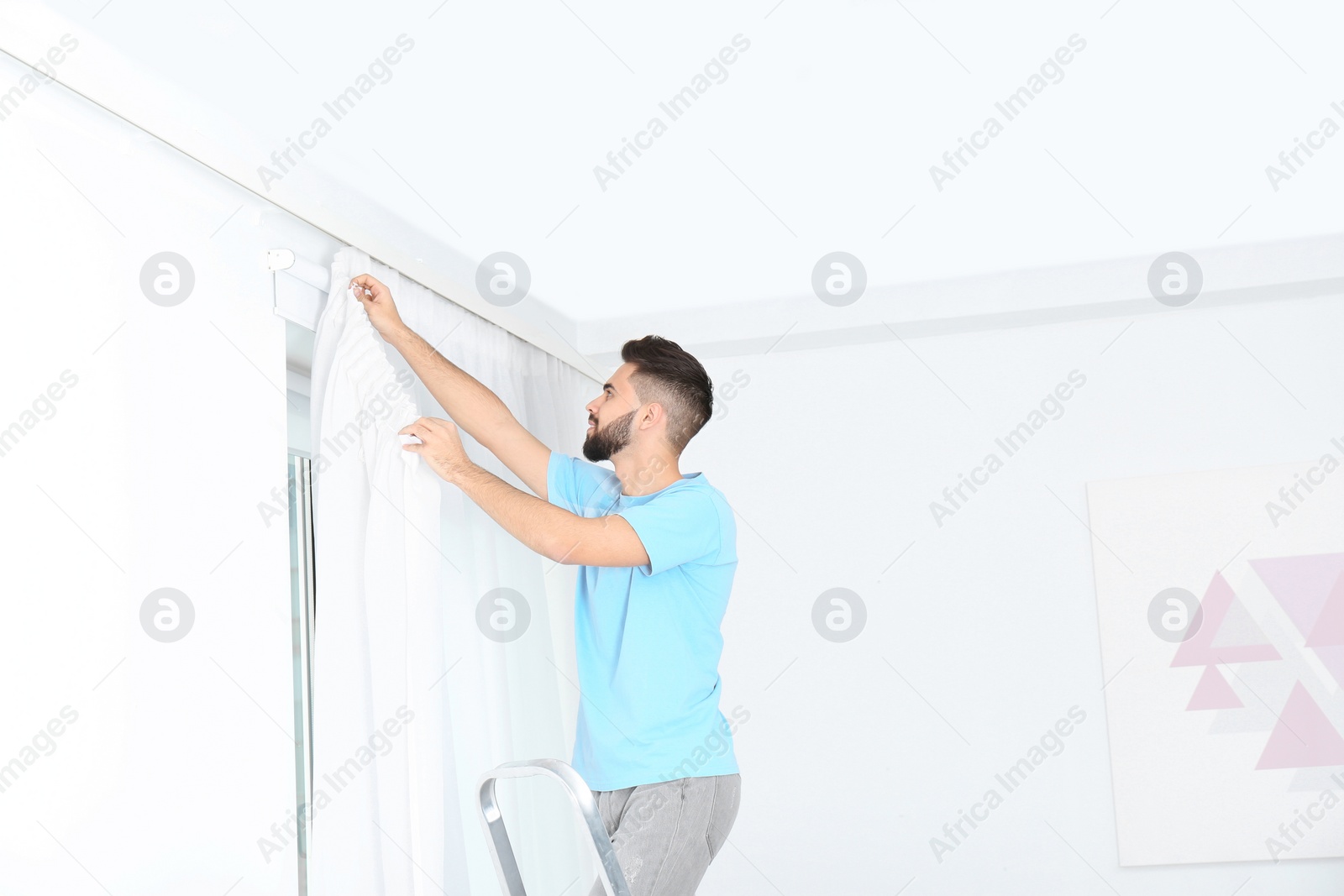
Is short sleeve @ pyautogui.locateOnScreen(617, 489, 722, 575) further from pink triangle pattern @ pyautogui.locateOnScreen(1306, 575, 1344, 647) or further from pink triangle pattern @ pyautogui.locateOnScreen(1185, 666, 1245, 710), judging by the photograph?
pink triangle pattern @ pyautogui.locateOnScreen(1306, 575, 1344, 647)

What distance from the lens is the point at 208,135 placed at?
219cm

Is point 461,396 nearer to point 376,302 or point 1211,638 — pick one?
point 376,302

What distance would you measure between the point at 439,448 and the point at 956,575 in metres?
2.18

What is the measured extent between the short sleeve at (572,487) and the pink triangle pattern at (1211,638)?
6.98 ft

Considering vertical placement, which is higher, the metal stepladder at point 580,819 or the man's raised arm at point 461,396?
the man's raised arm at point 461,396

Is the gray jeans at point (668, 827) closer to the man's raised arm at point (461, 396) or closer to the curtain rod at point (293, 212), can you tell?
the man's raised arm at point (461, 396)

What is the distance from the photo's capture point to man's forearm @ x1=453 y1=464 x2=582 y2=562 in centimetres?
200

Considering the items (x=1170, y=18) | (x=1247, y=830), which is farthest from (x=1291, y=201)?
(x=1247, y=830)

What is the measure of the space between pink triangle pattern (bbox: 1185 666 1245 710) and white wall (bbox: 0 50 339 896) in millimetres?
2749

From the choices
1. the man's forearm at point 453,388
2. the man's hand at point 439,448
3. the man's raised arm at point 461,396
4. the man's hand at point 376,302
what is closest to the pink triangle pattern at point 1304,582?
the man's raised arm at point 461,396

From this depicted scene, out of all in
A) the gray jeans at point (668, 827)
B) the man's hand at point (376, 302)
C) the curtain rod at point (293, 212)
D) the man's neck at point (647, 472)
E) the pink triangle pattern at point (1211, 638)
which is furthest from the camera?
the pink triangle pattern at point (1211, 638)

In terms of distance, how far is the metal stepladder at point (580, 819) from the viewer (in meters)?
1.66

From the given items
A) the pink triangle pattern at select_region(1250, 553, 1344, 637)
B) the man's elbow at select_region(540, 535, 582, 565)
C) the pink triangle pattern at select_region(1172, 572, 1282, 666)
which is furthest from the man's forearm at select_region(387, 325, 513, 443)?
the pink triangle pattern at select_region(1250, 553, 1344, 637)

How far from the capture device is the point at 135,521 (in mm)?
1886
